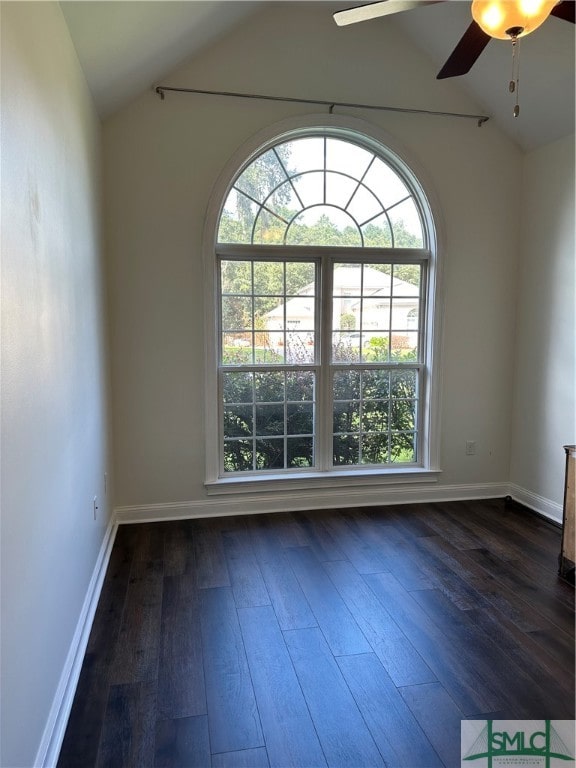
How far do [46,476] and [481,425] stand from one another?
3362mm

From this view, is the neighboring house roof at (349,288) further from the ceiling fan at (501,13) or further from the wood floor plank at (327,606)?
the ceiling fan at (501,13)

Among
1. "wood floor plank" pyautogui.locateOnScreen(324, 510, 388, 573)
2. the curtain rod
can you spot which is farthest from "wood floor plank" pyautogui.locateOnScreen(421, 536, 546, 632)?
the curtain rod

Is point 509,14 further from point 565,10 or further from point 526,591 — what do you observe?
point 526,591

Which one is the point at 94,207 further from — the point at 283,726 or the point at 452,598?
the point at 452,598

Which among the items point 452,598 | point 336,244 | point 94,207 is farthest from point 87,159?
Result: point 452,598

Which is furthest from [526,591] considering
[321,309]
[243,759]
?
[321,309]

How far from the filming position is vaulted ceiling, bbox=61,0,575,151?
2291mm

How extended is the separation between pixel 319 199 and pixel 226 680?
3120mm

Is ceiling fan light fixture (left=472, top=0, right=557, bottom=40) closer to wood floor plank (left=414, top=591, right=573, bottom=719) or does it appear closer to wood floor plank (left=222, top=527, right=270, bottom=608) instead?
wood floor plank (left=414, top=591, right=573, bottom=719)

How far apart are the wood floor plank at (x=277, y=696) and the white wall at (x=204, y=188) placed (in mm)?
1453

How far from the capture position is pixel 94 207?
2.88 m

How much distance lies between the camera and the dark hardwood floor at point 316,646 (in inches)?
66.0

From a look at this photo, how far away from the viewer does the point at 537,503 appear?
374 cm

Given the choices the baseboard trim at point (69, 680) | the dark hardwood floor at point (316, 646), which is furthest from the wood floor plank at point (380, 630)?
the baseboard trim at point (69, 680)
